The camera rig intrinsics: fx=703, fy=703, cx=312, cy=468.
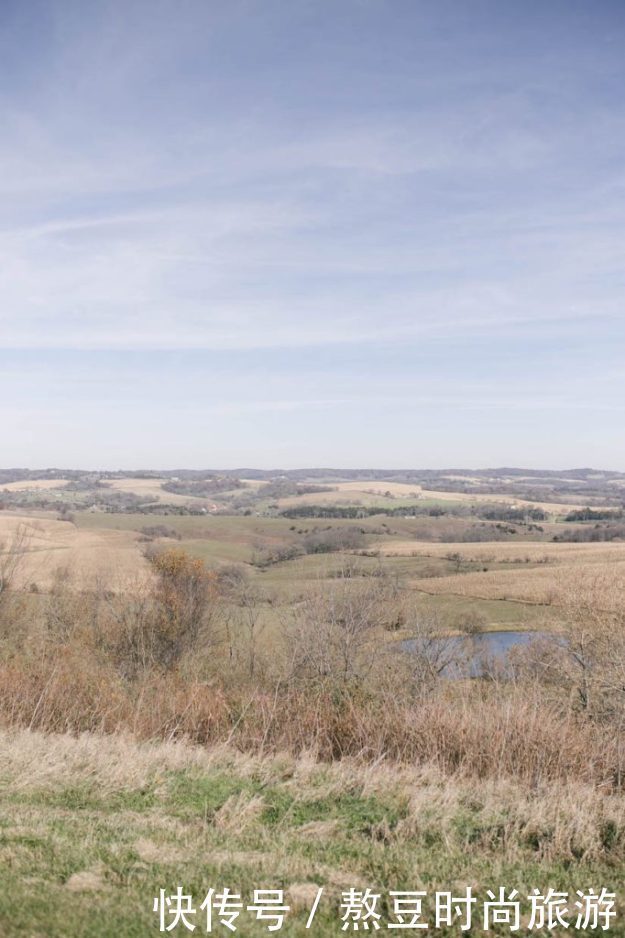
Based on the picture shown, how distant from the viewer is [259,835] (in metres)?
7.78

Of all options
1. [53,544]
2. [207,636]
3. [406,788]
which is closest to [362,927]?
[406,788]

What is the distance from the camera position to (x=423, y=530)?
117 m

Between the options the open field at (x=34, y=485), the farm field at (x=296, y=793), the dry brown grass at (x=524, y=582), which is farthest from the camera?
the open field at (x=34, y=485)

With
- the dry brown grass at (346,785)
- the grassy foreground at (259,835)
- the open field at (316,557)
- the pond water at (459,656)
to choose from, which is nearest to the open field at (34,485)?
the open field at (316,557)

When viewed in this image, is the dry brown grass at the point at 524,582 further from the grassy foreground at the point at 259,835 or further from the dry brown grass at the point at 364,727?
the grassy foreground at the point at 259,835

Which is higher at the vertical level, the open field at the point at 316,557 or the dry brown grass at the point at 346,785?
the dry brown grass at the point at 346,785

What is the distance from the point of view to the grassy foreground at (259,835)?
618 cm

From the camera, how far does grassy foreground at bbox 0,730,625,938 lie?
6184mm

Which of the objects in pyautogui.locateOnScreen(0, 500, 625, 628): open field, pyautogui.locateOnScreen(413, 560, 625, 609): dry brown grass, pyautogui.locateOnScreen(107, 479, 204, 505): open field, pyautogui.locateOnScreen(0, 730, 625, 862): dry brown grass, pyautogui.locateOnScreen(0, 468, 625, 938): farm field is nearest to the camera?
pyautogui.locateOnScreen(0, 468, 625, 938): farm field

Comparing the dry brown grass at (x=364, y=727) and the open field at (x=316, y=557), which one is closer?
the dry brown grass at (x=364, y=727)

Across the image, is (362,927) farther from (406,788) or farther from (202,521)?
(202,521)

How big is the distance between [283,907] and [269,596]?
47.3 meters

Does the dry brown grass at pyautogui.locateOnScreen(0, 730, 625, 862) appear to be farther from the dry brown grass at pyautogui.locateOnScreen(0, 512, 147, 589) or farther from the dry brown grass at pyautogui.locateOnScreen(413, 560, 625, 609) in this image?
the dry brown grass at pyautogui.locateOnScreen(413, 560, 625, 609)

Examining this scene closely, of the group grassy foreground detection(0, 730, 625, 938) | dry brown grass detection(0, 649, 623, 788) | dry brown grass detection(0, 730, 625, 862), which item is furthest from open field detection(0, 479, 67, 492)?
grassy foreground detection(0, 730, 625, 938)
